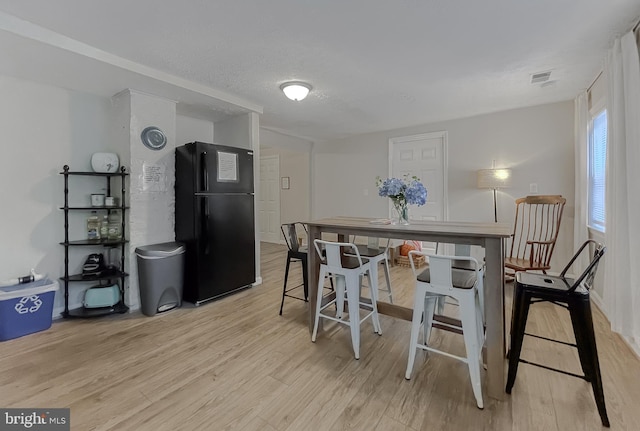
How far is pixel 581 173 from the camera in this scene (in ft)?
10.8

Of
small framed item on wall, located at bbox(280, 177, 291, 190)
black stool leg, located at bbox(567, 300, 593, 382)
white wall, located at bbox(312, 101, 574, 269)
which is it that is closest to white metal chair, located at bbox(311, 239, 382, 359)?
black stool leg, located at bbox(567, 300, 593, 382)

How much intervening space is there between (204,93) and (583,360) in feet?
12.0

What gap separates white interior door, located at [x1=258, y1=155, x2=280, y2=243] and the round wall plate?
12.7 feet

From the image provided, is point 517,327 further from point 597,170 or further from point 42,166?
point 42,166

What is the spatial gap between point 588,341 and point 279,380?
1732 millimetres

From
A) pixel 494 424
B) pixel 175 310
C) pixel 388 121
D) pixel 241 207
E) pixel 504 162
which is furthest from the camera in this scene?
pixel 388 121

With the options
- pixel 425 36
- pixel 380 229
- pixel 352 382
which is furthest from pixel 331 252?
pixel 425 36

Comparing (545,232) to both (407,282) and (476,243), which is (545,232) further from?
(476,243)

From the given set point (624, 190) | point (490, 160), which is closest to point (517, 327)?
point (624, 190)

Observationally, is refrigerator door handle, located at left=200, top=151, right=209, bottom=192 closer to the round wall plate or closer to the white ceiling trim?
the round wall plate

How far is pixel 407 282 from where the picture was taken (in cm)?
382

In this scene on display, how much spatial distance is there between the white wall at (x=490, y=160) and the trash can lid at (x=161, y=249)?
336 centimetres

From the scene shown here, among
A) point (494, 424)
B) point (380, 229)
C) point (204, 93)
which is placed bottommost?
point (494, 424)

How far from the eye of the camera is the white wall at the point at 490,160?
375 centimetres
